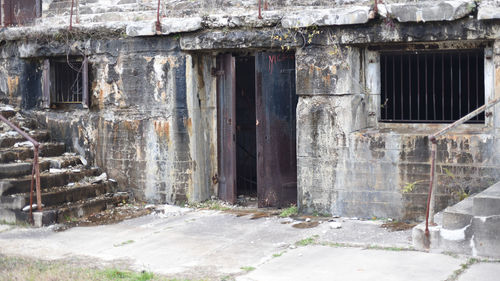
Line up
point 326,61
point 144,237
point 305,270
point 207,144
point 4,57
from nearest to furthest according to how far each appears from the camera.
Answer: point 305,270 < point 144,237 < point 326,61 < point 207,144 < point 4,57

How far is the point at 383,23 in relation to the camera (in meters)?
8.39

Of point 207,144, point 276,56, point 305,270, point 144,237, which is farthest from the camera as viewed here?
point 207,144

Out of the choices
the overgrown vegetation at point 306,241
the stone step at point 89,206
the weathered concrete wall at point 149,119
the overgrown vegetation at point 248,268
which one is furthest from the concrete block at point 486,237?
the stone step at point 89,206

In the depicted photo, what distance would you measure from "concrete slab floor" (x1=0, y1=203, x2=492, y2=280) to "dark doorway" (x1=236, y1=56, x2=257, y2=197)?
2.21 meters

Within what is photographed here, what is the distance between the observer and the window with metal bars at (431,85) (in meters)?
8.53

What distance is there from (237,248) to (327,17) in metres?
3.29

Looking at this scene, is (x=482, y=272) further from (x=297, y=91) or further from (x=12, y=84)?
(x=12, y=84)

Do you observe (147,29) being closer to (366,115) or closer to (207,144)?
(207,144)

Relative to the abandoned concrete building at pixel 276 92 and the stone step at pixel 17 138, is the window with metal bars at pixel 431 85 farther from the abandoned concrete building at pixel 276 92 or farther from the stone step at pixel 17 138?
the stone step at pixel 17 138

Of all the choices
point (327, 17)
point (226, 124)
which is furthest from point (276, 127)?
point (327, 17)

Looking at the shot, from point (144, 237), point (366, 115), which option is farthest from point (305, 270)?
point (366, 115)

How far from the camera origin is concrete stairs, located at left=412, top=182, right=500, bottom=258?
643 centimetres

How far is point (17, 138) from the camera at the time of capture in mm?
10250

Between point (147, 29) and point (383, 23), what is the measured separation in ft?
11.4
